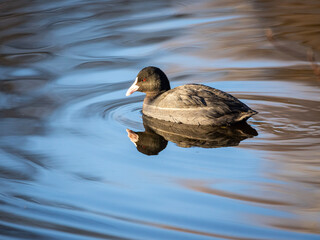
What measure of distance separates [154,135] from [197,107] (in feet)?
1.83

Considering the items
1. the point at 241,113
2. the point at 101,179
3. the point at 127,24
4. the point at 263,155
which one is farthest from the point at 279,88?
the point at 127,24

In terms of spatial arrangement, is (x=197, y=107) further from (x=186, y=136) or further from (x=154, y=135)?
(x=154, y=135)

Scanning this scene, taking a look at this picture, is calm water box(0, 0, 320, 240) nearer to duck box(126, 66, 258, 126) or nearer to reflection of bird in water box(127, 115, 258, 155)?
reflection of bird in water box(127, 115, 258, 155)

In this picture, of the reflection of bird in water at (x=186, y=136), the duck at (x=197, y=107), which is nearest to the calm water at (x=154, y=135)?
the reflection of bird in water at (x=186, y=136)

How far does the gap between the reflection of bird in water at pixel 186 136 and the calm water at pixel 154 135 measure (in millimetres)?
21

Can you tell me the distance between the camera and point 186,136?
228 inches

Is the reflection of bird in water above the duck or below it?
below

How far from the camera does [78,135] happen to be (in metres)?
5.83

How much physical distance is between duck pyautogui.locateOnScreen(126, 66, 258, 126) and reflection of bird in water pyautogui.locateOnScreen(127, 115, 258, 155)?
3.4 inches

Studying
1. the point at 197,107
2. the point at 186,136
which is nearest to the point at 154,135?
the point at 186,136

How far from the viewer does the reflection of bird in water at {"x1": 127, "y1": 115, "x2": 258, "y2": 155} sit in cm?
549

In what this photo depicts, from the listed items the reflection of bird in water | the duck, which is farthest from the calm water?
the duck

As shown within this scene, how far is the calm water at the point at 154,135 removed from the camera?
4.03 metres

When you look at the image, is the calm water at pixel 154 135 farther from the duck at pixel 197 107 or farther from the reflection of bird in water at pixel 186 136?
the duck at pixel 197 107
